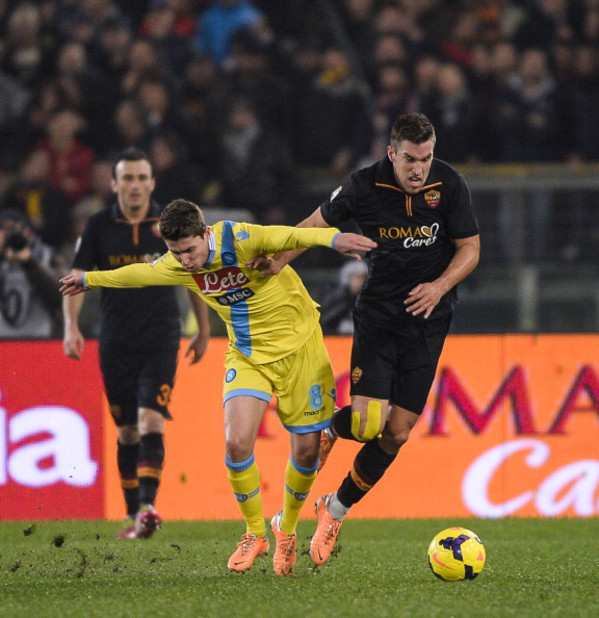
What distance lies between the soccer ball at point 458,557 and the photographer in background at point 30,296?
4308 millimetres

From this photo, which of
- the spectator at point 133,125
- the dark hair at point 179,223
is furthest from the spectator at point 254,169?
the dark hair at point 179,223

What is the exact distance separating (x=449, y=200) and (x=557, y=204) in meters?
5.37

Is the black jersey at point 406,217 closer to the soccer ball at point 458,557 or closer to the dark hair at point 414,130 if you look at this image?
the dark hair at point 414,130

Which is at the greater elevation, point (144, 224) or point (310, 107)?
point (310, 107)

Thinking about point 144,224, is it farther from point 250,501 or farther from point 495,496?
point 495,496

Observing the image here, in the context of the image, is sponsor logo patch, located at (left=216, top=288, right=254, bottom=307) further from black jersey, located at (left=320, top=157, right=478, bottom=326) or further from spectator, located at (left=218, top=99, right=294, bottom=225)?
spectator, located at (left=218, top=99, right=294, bottom=225)

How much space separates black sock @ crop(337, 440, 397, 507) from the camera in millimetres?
6630

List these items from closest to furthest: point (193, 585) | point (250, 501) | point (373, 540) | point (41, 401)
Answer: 1. point (193, 585)
2. point (250, 501)
3. point (373, 540)
4. point (41, 401)

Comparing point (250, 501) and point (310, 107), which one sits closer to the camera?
point (250, 501)

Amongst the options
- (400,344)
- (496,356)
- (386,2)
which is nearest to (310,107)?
(386,2)

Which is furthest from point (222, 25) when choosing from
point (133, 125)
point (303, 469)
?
point (303, 469)

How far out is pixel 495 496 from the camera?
898 centimetres

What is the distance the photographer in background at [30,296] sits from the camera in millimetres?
9258

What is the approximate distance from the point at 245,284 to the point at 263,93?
6405 mm
